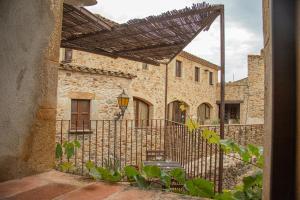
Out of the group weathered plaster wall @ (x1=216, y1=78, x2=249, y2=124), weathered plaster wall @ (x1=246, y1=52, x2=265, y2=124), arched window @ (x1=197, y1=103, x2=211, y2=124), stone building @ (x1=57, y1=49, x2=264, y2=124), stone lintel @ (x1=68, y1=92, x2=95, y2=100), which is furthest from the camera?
weathered plaster wall @ (x1=216, y1=78, x2=249, y2=124)

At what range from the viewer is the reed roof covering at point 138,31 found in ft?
10.2

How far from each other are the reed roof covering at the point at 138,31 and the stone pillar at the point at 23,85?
4.08 ft

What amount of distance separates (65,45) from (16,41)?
113 inches

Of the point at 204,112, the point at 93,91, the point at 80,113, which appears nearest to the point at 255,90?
the point at 204,112

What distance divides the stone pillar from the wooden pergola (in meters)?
1.24

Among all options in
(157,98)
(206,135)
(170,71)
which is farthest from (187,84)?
(206,135)

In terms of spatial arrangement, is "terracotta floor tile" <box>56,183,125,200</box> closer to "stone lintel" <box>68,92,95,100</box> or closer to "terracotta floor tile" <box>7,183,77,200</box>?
"terracotta floor tile" <box>7,183,77,200</box>

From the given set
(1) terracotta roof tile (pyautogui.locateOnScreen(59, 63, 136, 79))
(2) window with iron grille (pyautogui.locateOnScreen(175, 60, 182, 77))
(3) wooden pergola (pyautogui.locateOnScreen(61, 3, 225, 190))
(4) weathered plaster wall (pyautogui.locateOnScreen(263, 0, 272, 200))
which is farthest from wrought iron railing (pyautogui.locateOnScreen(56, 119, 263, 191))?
(2) window with iron grille (pyautogui.locateOnScreen(175, 60, 182, 77))

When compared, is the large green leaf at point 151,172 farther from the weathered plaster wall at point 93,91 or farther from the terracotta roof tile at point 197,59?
the terracotta roof tile at point 197,59

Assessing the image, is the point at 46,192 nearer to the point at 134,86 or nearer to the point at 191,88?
the point at 134,86

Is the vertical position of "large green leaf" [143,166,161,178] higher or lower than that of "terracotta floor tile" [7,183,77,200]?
higher

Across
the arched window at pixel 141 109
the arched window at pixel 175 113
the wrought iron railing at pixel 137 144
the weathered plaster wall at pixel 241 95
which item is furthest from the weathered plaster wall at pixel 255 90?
the arched window at pixel 141 109

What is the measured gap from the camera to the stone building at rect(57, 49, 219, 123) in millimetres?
8836

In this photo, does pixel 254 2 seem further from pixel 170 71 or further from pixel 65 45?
pixel 170 71
